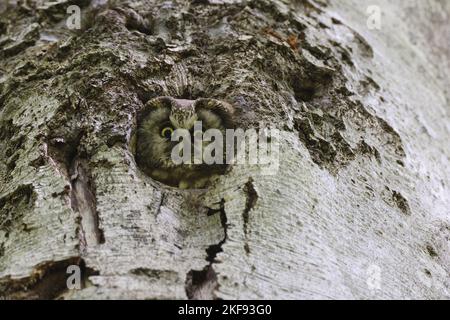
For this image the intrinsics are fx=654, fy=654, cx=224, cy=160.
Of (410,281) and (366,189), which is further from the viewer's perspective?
(366,189)

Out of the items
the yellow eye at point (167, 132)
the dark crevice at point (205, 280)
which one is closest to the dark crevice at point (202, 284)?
the dark crevice at point (205, 280)

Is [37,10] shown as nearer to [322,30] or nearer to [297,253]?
[322,30]

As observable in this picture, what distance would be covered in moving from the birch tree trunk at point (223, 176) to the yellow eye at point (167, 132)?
0.10m

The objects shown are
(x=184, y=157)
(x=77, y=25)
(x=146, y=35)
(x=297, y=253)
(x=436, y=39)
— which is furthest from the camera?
(x=436, y=39)

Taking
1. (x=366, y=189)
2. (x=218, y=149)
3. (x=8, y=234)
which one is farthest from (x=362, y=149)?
(x=8, y=234)

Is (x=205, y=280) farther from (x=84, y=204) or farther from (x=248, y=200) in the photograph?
(x=84, y=204)

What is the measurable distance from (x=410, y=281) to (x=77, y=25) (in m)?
1.42

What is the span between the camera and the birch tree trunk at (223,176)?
154 centimetres

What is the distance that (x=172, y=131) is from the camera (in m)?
1.98

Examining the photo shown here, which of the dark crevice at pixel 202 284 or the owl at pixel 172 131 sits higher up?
the dark crevice at pixel 202 284

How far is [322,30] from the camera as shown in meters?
2.39

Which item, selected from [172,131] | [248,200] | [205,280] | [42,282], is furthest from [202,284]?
[172,131]

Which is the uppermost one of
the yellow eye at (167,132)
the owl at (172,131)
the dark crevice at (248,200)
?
the dark crevice at (248,200)

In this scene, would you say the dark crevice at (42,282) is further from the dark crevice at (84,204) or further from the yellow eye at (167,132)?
the yellow eye at (167,132)
